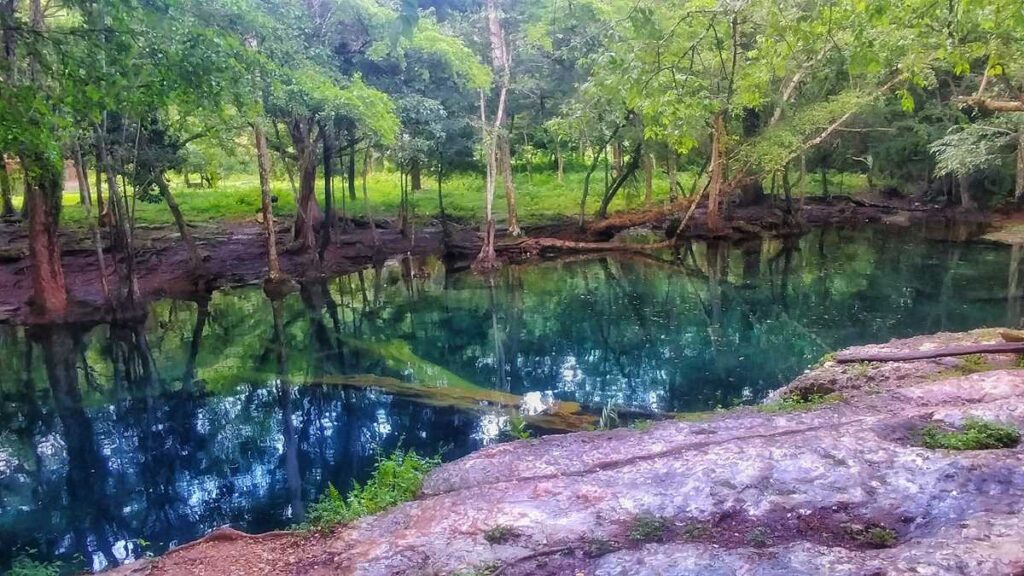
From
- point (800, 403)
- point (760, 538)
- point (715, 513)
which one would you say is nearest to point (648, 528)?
point (715, 513)

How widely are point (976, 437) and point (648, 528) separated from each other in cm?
304

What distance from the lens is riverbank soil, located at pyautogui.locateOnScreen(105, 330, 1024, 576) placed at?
202 inches

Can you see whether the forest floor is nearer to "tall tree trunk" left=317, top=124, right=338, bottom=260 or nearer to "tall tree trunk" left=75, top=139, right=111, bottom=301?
"tall tree trunk" left=317, top=124, right=338, bottom=260

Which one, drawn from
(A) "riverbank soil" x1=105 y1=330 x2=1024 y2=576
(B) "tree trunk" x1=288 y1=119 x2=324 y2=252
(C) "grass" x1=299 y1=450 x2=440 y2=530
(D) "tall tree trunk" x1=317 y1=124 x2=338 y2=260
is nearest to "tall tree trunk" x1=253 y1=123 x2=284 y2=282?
(B) "tree trunk" x1=288 y1=119 x2=324 y2=252

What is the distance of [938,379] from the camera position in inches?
378

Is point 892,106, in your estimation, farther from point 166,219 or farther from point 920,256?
point 166,219

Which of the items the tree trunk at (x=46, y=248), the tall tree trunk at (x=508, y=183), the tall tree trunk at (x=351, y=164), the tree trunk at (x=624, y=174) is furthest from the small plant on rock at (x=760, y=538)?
the tree trunk at (x=624, y=174)

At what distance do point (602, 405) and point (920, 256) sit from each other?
63.1 ft

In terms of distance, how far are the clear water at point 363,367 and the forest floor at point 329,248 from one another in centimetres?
139

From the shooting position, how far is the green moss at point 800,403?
920 cm

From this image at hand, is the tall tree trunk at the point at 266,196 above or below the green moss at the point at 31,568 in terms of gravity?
above

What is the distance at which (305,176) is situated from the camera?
25828mm

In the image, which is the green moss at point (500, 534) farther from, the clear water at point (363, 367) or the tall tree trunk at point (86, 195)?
the tall tree trunk at point (86, 195)

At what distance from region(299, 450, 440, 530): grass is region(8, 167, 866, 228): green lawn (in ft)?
82.2
